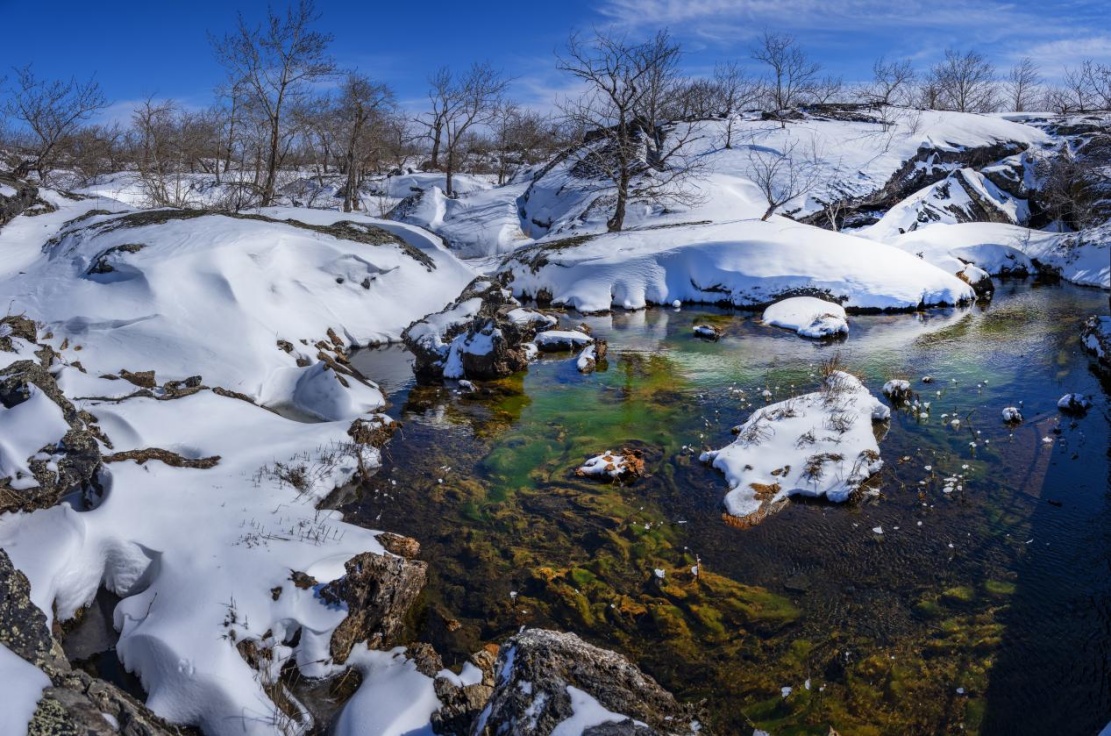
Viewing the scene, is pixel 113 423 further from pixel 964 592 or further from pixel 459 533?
pixel 964 592

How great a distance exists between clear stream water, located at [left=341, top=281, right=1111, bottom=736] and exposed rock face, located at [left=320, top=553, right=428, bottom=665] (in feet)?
0.98

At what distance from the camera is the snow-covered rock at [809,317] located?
15336 mm

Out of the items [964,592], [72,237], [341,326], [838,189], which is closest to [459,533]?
[964,592]

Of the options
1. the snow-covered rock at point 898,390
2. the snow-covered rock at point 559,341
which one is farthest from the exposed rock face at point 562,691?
the snow-covered rock at point 559,341

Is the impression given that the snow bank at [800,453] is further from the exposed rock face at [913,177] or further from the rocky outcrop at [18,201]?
the exposed rock face at [913,177]

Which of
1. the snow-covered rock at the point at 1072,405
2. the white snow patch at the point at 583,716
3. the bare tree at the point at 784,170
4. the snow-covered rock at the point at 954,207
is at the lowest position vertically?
the snow-covered rock at the point at 1072,405

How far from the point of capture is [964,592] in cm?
600

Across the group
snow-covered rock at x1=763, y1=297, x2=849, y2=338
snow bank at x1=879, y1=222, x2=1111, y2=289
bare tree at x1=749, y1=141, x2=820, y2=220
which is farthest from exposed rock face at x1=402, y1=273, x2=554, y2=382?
bare tree at x1=749, y1=141, x2=820, y2=220

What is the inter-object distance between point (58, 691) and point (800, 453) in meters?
7.91

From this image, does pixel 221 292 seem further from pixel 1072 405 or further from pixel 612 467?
pixel 1072 405

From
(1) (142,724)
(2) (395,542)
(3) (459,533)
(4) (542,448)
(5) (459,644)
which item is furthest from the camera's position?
(4) (542,448)

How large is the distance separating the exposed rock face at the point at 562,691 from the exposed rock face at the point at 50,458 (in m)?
5.12

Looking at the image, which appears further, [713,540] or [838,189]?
[838,189]

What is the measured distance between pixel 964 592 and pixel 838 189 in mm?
26820
